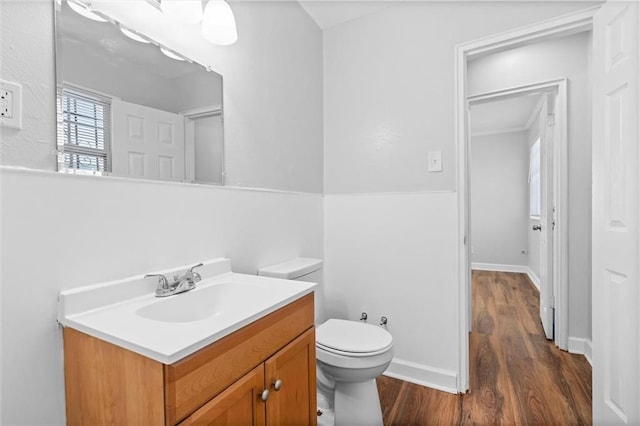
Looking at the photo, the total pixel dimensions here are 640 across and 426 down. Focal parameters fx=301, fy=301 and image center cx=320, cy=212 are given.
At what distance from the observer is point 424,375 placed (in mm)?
1854

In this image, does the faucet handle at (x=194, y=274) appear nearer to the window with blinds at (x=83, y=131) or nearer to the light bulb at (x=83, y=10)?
the window with blinds at (x=83, y=131)

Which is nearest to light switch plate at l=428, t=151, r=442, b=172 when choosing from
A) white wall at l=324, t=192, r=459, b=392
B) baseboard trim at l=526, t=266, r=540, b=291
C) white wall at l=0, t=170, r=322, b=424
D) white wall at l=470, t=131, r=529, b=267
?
white wall at l=324, t=192, r=459, b=392

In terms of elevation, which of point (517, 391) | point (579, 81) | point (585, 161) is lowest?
point (517, 391)

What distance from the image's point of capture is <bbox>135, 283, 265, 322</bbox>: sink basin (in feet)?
3.14

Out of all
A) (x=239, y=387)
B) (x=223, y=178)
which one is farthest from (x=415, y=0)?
(x=239, y=387)

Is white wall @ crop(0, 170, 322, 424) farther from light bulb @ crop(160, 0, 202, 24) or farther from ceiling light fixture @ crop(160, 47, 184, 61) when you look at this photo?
light bulb @ crop(160, 0, 202, 24)

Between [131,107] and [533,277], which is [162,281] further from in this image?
[533,277]

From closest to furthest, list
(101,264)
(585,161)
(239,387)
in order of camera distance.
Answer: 1. (239,387)
2. (101,264)
3. (585,161)

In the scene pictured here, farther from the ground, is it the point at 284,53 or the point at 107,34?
the point at 284,53

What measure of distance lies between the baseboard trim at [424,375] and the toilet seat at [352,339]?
558mm

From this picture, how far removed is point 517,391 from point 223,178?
79.8 inches

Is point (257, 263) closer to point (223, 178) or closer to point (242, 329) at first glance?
point (223, 178)

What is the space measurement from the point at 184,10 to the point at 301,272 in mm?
1263

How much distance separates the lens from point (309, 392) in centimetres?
110
